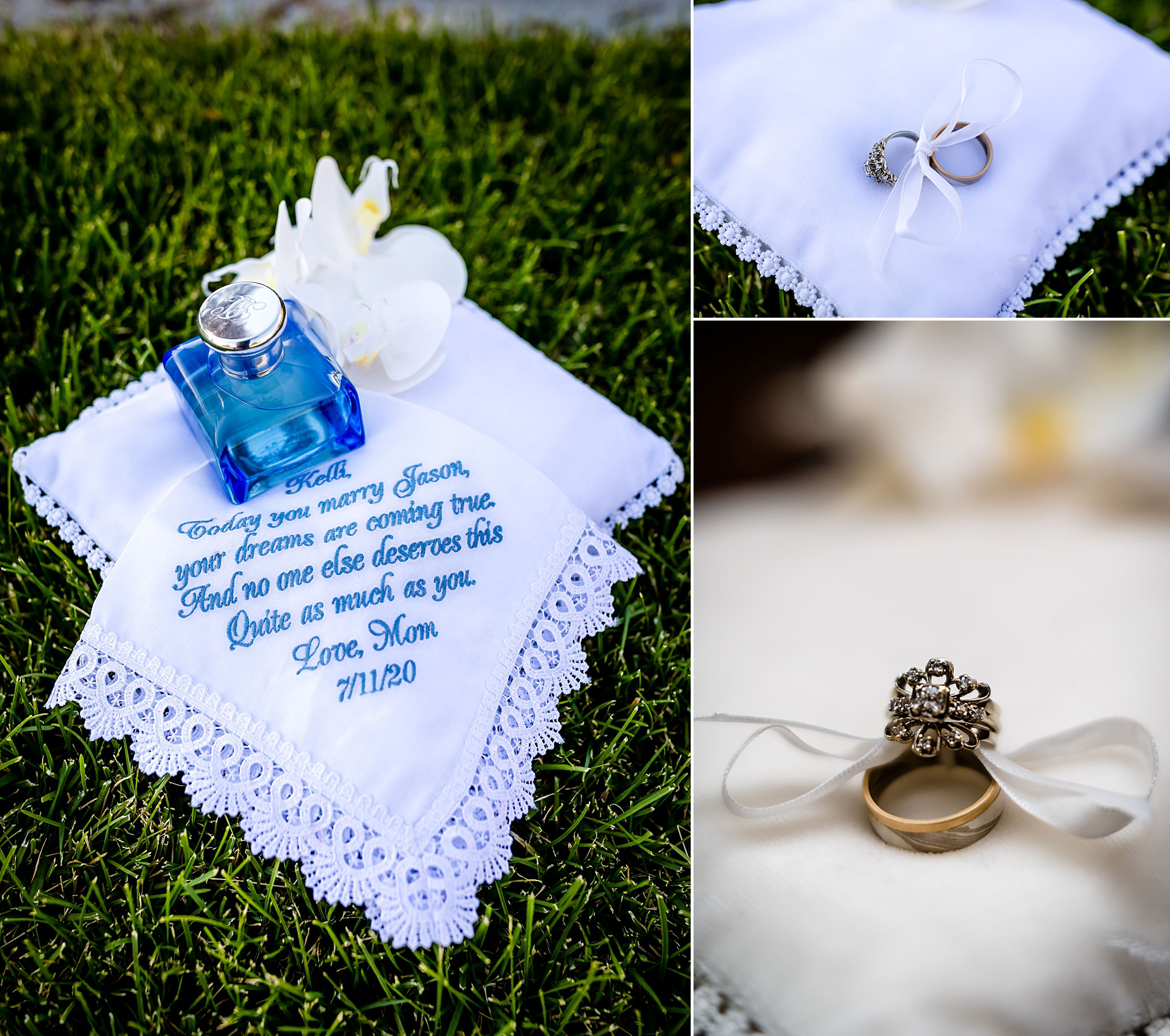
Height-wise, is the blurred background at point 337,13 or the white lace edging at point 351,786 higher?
the blurred background at point 337,13

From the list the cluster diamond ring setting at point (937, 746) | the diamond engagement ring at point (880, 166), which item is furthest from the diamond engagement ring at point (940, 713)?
the diamond engagement ring at point (880, 166)

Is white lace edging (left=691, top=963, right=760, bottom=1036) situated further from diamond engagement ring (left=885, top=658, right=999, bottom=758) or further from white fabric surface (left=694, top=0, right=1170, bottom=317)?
white fabric surface (left=694, top=0, right=1170, bottom=317)

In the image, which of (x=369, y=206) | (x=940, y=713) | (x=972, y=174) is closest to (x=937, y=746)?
(x=940, y=713)

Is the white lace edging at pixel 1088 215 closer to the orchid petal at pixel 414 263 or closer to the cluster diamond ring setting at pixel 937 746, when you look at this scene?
the cluster diamond ring setting at pixel 937 746

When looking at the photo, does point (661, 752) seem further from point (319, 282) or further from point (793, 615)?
point (319, 282)

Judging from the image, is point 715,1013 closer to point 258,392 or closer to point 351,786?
point 351,786
